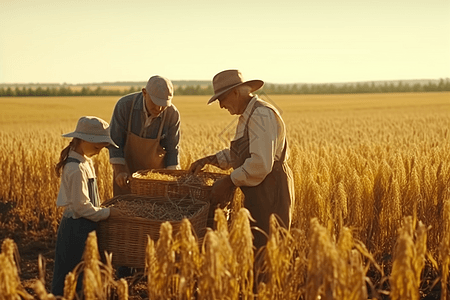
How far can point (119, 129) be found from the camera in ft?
13.8

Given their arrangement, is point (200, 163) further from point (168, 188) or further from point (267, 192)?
point (267, 192)

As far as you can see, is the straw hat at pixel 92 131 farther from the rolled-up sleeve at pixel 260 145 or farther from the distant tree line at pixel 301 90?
the distant tree line at pixel 301 90

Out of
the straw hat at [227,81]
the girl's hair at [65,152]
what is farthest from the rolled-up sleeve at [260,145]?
the girl's hair at [65,152]

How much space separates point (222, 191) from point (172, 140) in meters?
1.25

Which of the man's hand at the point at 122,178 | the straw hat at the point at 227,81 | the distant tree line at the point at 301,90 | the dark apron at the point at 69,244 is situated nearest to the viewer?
the dark apron at the point at 69,244

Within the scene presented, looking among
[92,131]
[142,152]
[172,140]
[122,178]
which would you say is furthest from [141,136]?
[92,131]

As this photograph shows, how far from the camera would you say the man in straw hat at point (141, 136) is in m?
4.15

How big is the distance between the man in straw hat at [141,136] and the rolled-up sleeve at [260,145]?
4.04ft

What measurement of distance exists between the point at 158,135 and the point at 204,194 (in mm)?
1100

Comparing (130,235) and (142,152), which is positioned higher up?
(142,152)

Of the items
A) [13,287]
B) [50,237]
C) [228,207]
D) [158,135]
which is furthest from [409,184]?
[50,237]

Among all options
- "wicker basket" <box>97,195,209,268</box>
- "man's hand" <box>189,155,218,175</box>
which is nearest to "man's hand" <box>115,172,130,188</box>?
"man's hand" <box>189,155,218,175</box>

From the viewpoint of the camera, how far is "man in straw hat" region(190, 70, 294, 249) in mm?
2971

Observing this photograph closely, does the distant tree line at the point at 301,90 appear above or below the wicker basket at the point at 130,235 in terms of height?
above
